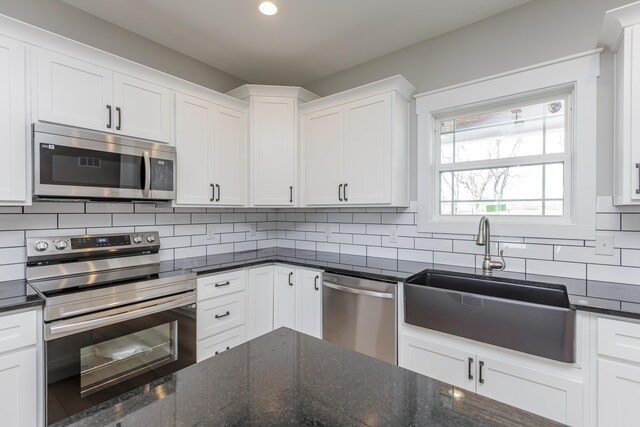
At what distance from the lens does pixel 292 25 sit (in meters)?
2.35

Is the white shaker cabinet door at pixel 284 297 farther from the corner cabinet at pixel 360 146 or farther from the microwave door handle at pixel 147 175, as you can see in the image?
the microwave door handle at pixel 147 175

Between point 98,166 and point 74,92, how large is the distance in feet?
1.47

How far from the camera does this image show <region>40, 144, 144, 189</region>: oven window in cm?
175

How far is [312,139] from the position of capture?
288 centimetres

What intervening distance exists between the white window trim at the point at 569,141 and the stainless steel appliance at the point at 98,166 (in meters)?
1.95

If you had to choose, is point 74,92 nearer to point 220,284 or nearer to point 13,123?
point 13,123

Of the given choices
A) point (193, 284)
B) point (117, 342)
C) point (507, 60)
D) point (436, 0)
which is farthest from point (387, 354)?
point (436, 0)

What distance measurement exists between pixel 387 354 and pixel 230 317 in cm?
122

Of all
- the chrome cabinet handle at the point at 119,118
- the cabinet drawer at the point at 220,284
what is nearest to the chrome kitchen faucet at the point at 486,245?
the cabinet drawer at the point at 220,284

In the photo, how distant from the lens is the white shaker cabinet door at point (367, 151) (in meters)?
2.42

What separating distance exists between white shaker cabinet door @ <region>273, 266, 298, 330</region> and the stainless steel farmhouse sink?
1.03 metres

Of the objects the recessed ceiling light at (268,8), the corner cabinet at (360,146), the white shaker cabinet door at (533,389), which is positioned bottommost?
the white shaker cabinet door at (533,389)

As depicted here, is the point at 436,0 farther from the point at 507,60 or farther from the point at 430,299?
the point at 430,299

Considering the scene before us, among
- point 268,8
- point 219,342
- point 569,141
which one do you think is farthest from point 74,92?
point 569,141
